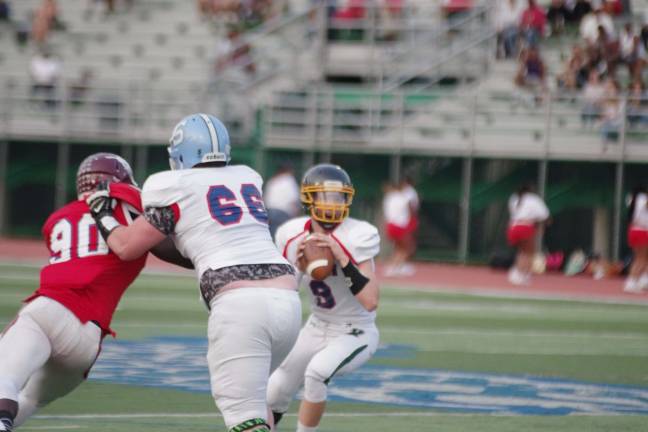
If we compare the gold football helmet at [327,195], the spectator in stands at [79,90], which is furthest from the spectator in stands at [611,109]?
the gold football helmet at [327,195]

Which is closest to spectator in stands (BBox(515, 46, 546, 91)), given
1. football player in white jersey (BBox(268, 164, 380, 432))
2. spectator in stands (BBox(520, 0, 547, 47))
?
spectator in stands (BBox(520, 0, 547, 47))

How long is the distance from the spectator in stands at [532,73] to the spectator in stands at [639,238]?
4.44 meters

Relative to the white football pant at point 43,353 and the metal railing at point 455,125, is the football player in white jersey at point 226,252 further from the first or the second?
the metal railing at point 455,125

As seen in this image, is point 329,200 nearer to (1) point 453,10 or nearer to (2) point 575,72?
(2) point 575,72

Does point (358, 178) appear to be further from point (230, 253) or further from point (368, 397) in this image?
point (230, 253)

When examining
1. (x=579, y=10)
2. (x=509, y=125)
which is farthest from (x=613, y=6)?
(x=509, y=125)

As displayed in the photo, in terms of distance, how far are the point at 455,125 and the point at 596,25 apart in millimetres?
3214

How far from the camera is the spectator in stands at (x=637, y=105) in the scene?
23656 millimetres

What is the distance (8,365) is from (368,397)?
159 inches

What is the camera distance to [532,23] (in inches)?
1003

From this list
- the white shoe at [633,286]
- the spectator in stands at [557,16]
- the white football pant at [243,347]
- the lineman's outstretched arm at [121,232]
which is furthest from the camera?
the spectator in stands at [557,16]

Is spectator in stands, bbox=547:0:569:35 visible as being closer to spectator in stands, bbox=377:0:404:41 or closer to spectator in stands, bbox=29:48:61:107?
spectator in stands, bbox=377:0:404:41

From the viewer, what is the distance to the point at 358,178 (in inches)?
1063

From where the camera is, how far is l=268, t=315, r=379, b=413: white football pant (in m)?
7.58
